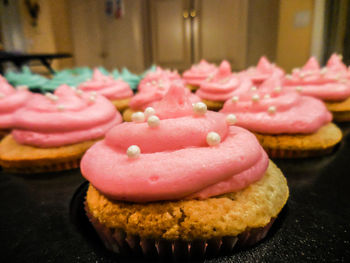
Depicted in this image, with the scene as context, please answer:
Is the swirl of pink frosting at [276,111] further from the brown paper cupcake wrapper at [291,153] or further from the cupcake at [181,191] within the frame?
the cupcake at [181,191]

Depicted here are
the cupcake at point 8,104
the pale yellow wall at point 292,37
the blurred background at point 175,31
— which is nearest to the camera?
the cupcake at point 8,104

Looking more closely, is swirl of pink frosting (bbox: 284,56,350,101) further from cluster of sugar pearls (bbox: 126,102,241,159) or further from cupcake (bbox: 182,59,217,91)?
cluster of sugar pearls (bbox: 126,102,241,159)

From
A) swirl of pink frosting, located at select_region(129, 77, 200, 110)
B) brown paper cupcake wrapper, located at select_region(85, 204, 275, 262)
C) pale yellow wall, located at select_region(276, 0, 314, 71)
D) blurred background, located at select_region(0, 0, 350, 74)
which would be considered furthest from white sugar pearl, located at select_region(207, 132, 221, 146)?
pale yellow wall, located at select_region(276, 0, 314, 71)

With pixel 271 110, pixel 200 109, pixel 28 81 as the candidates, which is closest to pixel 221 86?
pixel 271 110

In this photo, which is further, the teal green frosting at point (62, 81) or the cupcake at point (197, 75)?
the cupcake at point (197, 75)

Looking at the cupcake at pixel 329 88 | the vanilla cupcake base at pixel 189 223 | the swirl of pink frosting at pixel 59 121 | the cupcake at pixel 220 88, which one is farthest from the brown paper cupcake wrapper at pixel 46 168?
the cupcake at pixel 329 88

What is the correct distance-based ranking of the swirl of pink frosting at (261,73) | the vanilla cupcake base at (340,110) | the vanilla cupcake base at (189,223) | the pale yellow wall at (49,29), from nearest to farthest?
the vanilla cupcake base at (189,223), the vanilla cupcake base at (340,110), the swirl of pink frosting at (261,73), the pale yellow wall at (49,29)

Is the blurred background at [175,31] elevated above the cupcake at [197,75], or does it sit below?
above

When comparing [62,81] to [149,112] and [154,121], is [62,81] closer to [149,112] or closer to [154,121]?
[149,112]

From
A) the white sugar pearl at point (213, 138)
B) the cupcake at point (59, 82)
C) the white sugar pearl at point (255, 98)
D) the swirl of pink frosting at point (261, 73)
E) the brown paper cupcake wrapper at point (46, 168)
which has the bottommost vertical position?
the brown paper cupcake wrapper at point (46, 168)

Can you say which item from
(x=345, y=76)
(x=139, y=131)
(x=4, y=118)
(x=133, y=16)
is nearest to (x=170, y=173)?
(x=139, y=131)
